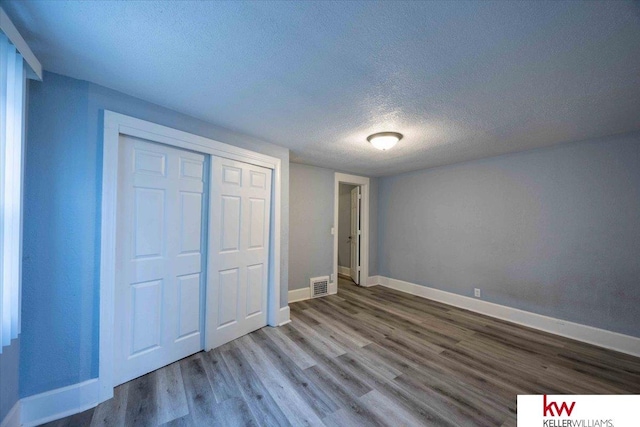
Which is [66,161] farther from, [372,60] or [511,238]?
[511,238]

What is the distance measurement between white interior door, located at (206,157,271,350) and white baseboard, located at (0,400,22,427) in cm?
118

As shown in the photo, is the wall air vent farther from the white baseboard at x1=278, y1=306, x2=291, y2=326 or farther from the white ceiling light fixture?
the white ceiling light fixture

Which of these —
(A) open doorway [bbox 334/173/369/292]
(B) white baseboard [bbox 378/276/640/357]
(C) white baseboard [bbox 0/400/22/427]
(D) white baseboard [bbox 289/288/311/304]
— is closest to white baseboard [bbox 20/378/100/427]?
(C) white baseboard [bbox 0/400/22/427]

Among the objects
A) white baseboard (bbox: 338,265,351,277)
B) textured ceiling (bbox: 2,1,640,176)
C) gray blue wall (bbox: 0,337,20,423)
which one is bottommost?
white baseboard (bbox: 338,265,351,277)

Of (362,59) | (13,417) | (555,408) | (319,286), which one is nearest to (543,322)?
(555,408)

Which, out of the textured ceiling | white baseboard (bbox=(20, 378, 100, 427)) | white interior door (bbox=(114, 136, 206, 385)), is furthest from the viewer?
white interior door (bbox=(114, 136, 206, 385))

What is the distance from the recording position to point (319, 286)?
4188mm

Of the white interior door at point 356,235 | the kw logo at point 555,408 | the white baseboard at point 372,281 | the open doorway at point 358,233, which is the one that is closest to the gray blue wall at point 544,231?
the white baseboard at point 372,281

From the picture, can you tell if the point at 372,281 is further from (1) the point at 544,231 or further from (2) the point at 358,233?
(1) the point at 544,231

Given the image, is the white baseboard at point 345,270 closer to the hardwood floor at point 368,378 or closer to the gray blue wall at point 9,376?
the hardwood floor at point 368,378

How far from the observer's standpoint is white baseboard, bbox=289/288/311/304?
3873mm

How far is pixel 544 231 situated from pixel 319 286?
3357 mm

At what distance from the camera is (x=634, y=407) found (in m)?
1.68

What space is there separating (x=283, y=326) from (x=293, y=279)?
1.03m
